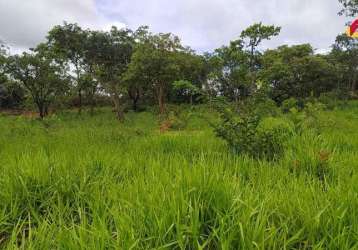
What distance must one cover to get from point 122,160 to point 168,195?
169cm

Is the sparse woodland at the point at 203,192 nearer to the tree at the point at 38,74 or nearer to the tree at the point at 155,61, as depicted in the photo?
the tree at the point at 155,61

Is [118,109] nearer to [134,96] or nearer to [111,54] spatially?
[111,54]

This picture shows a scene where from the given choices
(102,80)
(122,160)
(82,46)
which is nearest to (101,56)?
(82,46)

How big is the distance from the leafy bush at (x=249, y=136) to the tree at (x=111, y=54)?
50.0 feet

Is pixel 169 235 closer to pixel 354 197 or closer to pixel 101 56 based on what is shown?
pixel 354 197

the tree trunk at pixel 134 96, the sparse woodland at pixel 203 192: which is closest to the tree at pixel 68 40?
the tree trunk at pixel 134 96

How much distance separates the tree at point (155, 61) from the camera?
19.1 meters

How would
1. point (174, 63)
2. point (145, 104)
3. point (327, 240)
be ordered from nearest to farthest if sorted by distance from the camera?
1. point (327, 240)
2. point (174, 63)
3. point (145, 104)

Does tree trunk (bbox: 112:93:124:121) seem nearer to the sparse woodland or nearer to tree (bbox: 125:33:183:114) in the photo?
tree (bbox: 125:33:183:114)

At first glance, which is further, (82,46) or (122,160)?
(82,46)

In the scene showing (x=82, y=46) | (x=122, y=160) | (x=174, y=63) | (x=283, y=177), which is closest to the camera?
(x=283, y=177)

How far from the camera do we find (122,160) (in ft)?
12.0

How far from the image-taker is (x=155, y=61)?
19219 mm

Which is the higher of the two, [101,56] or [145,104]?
[101,56]
